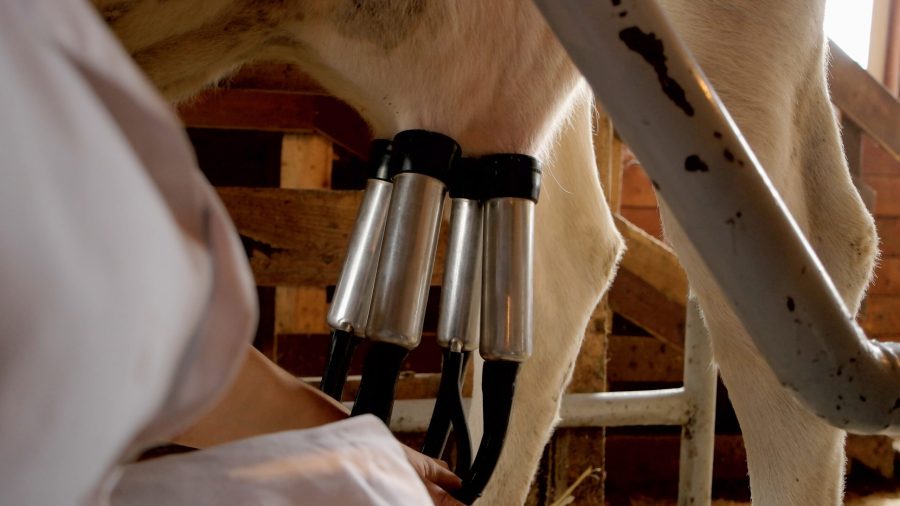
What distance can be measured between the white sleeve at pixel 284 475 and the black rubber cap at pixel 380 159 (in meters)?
0.41

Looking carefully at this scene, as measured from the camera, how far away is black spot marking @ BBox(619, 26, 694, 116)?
25 centimetres

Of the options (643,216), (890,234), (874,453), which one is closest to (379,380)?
(874,453)

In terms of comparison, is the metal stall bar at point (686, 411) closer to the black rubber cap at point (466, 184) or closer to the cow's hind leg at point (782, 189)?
the cow's hind leg at point (782, 189)

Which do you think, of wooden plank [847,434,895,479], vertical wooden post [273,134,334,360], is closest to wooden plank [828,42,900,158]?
wooden plank [847,434,895,479]

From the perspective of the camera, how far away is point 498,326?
0.58 metres

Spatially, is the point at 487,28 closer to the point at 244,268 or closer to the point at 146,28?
the point at 146,28

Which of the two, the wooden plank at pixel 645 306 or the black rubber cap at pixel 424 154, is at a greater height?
the black rubber cap at pixel 424 154

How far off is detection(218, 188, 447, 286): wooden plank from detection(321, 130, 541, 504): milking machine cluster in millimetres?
703

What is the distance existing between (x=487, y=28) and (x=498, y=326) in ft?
1.06

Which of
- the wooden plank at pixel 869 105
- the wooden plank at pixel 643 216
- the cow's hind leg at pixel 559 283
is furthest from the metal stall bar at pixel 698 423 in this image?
the wooden plank at pixel 643 216

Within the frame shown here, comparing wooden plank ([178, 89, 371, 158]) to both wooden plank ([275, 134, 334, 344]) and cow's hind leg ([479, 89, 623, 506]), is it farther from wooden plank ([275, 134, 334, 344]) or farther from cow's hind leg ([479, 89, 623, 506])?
cow's hind leg ([479, 89, 623, 506])

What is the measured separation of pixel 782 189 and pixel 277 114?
3.62 feet

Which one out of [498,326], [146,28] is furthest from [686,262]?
[146,28]

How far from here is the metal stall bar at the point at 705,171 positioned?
0.81 ft
